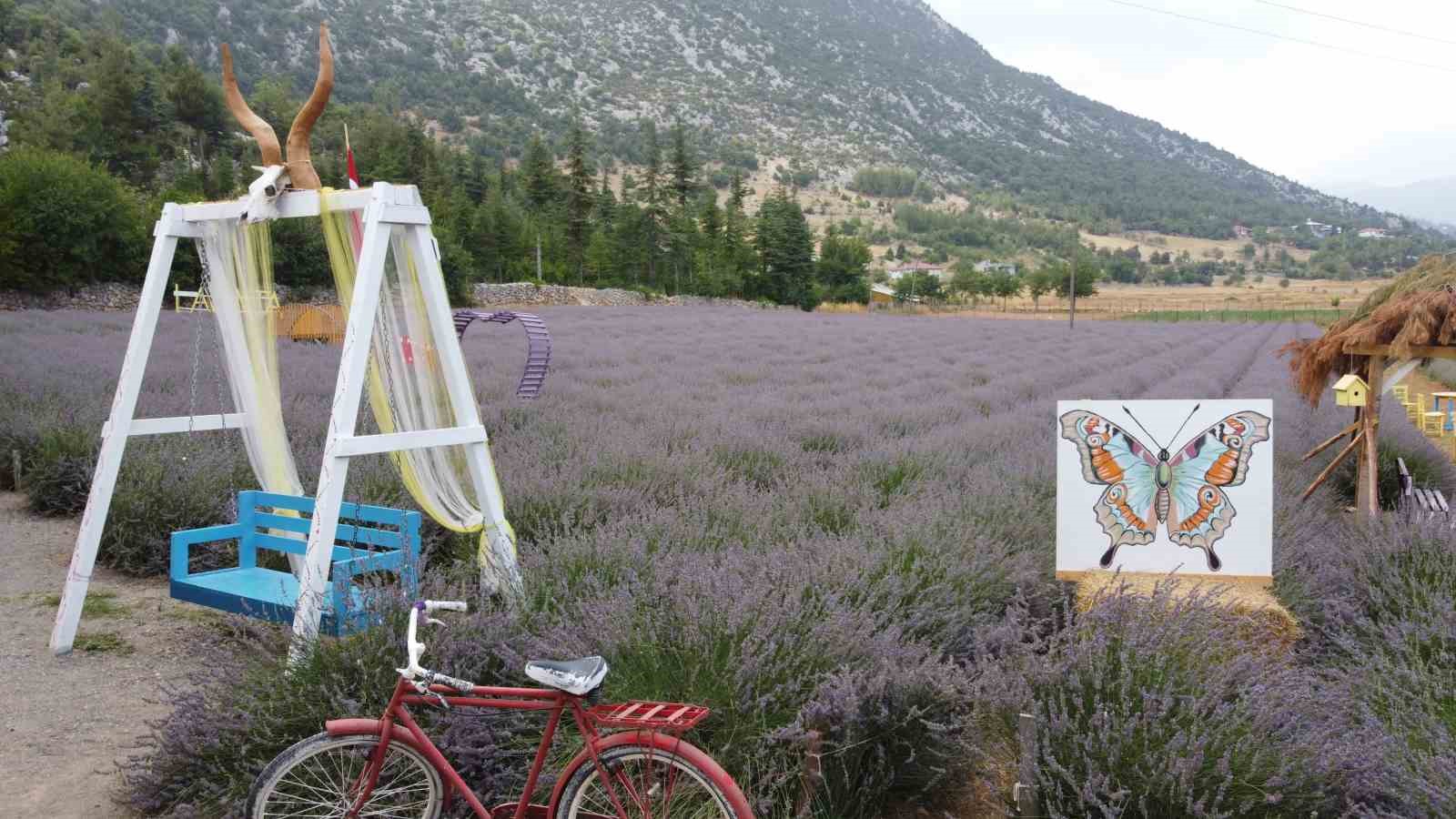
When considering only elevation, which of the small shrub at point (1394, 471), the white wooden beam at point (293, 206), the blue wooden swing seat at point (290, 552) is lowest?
the small shrub at point (1394, 471)

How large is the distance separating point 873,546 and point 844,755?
4.30 feet

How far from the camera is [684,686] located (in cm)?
263

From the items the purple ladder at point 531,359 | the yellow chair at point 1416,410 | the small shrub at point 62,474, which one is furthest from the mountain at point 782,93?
the small shrub at point 62,474

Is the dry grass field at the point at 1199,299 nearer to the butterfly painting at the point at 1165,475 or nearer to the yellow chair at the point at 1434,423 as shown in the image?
the yellow chair at the point at 1434,423

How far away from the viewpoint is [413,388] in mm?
3744

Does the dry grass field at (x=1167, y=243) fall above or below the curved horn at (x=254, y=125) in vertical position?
above

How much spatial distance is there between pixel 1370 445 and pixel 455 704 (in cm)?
544

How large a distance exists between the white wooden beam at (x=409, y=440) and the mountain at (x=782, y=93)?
99.9 meters

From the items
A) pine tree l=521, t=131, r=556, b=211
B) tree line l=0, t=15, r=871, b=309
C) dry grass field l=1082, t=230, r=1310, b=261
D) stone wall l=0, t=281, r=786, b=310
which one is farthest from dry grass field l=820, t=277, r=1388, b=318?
pine tree l=521, t=131, r=556, b=211

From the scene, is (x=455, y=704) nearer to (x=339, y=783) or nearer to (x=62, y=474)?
(x=339, y=783)

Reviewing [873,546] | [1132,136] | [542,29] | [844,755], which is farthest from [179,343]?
[1132,136]

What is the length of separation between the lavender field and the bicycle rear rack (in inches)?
14.4

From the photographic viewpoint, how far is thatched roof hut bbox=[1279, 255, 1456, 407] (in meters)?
5.48

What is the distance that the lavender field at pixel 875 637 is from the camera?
2.39 m
